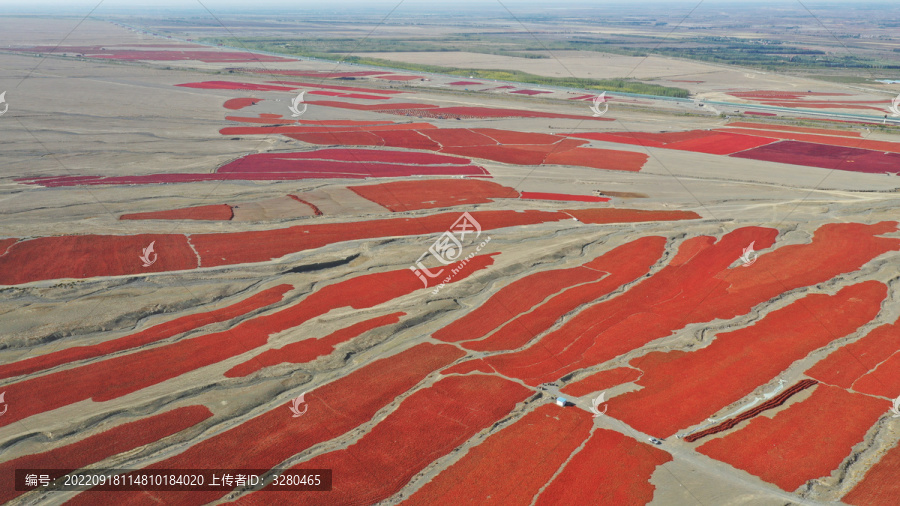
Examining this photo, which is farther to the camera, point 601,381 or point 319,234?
Result: point 319,234

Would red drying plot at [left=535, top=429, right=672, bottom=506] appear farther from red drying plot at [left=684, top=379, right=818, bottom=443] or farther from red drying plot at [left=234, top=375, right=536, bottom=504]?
red drying plot at [left=234, top=375, right=536, bottom=504]

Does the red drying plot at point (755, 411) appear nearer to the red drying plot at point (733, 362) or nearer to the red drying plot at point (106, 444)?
the red drying plot at point (733, 362)

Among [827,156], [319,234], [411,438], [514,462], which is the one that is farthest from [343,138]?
[514,462]

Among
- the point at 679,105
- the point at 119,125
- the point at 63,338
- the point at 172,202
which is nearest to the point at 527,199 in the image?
the point at 172,202

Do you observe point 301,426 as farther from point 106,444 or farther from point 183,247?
point 183,247

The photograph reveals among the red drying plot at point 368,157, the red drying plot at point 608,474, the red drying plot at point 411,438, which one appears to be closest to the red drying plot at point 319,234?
the red drying plot at point 411,438

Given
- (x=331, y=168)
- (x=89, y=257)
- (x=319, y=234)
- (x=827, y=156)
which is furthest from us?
(x=827, y=156)
